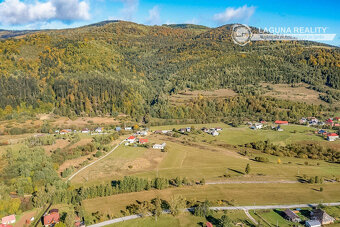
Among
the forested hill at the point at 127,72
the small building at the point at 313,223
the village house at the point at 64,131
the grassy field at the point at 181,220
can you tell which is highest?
the forested hill at the point at 127,72

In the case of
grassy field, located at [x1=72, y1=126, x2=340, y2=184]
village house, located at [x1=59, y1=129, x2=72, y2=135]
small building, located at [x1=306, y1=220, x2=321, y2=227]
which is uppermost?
village house, located at [x1=59, y1=129, x2=72, y2=135]

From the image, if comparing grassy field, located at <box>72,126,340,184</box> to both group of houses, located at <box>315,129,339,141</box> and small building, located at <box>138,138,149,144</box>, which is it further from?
group of houses, located at <box>315,129,339,141</box>

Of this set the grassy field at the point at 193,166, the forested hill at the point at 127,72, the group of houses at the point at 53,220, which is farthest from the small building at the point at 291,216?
the forested hill at the point at 127,72

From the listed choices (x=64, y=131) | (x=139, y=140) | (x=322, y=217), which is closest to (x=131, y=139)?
(x=139, y=140)

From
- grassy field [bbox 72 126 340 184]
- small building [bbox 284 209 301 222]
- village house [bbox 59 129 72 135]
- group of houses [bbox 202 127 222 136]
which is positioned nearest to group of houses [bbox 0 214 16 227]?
grassy field [bbox 72 126 340 184]

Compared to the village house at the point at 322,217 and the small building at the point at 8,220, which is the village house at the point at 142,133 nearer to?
the small building at the point at 8,220

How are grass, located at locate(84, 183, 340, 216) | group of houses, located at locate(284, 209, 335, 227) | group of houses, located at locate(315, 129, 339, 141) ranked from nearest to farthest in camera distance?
group of houses, located at locate(284, 209, 335, 227)
grass, located at locate(84, 183, 340, 216)
group of houses, located at locate(315, 129, 339, 141)

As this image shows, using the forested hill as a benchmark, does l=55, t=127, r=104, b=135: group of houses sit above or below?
below
